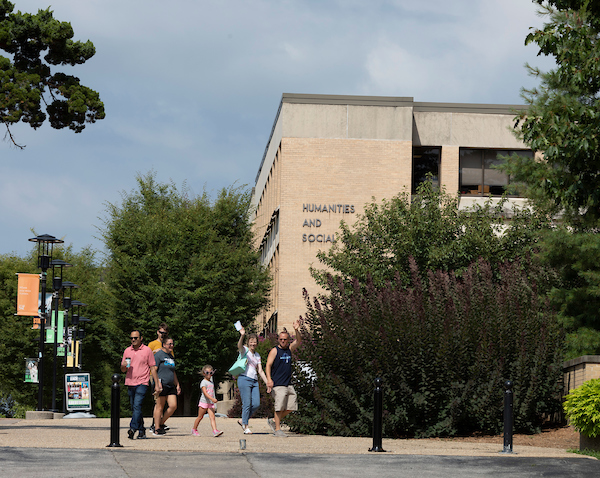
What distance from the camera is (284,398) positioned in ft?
49.9

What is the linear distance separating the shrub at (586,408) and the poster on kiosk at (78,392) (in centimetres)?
2199

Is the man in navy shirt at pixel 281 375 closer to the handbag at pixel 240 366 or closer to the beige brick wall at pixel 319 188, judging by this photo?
the handbag at pixel 240 366

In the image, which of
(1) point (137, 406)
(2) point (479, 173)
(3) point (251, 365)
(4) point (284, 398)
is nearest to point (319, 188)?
(2) point (479, 173)

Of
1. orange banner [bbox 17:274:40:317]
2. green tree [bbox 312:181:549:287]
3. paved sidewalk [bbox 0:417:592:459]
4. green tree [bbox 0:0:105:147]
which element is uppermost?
green tree [bbox 0:0:105:147]

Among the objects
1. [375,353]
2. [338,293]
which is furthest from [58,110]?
[375,353]

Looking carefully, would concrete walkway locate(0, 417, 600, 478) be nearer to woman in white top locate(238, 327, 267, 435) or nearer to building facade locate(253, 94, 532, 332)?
woman in white top locate(238, 327, 267, 435)

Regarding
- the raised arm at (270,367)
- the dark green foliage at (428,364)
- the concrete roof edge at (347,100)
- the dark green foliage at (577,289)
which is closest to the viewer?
the raised arm at (270,367)

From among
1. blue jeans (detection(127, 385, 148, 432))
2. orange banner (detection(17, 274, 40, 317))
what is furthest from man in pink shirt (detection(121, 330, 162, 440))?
orange banner (detection(17, 274, 40, 317))

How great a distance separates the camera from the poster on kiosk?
3133 centimetres

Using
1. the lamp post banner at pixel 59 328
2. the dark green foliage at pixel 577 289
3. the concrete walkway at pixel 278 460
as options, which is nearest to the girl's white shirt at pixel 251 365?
the concrete walkway at pixel 278 460

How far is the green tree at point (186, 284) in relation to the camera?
35094 mm

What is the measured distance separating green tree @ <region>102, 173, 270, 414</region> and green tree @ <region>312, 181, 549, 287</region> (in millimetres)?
7227

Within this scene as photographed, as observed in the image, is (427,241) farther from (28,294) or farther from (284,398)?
(284,398)

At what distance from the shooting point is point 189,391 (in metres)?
36.8
